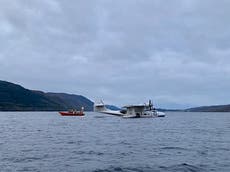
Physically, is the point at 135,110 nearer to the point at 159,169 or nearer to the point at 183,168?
the point at 183,168

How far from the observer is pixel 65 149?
135ft

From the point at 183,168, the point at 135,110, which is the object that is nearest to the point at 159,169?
the point at 183,168

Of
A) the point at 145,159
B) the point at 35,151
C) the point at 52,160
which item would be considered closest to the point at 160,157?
the point at 145,159

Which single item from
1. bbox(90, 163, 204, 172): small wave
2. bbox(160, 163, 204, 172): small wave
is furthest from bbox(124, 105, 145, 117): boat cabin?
bbox(90, 163, 204, 172): small wave

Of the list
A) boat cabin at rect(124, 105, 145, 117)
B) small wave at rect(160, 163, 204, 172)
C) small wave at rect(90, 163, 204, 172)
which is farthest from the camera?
boat cabin at rect(124, 105, 145, 117)

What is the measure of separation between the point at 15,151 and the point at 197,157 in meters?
17.0

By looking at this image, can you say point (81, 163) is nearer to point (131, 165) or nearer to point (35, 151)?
point (131, 165)

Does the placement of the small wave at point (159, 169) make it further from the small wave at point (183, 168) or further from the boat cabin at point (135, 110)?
→ the boat cabin at point (135, 110)

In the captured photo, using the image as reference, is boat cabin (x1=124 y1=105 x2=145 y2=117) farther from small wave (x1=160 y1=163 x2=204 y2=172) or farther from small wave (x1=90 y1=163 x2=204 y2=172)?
small wave (x1=90 y1=163 x2=204 y2=172)

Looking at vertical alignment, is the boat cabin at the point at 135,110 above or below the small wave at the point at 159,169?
above

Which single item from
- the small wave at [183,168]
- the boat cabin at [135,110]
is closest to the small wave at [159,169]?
the small wave at [183,168]

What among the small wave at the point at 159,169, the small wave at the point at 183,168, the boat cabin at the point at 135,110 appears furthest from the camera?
the boat cabin at the point at 135,110

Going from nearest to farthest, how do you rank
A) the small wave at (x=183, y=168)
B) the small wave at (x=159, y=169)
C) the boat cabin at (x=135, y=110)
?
the small wave at (x=159, y=169), the small wave at (x=183, y=168), the boat cabin at (x=135, y=110)

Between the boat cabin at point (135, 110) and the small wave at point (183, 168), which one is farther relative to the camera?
the boat cabin at point (135, 110)
